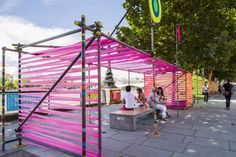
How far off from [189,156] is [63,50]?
3.85 metres

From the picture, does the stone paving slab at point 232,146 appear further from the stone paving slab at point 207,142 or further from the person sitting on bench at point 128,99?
the person sitting on bench at point 128,99

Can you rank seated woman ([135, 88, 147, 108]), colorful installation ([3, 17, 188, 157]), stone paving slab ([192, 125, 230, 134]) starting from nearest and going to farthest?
colorful installation ([3, 17, 188, 157]) < stone paving slab ([192, 125, 230, 134]) < seated woman ([135, 88, 147, 108])

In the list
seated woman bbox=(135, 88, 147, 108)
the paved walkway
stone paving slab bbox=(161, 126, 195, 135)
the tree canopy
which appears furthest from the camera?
the tree canopy

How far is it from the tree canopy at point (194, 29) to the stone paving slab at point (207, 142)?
6.24 metres

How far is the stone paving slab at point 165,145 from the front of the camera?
16.8 ft

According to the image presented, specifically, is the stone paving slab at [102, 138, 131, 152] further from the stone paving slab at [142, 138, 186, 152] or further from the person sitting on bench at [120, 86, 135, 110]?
the person sitting on bench at [120, 86, 135, 110]

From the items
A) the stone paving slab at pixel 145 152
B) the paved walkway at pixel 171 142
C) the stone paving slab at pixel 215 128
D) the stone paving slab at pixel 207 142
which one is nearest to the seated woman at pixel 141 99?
the paved walkway at pixel 171 142

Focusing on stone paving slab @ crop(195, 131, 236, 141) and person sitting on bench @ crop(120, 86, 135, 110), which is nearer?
stone paving slab @ crop(195, 131, 236, 141)

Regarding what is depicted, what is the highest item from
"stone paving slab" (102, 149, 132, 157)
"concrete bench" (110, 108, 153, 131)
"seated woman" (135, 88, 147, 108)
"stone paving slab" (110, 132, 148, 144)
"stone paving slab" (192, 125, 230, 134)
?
"seated woman" (135, 88, 147, 108)

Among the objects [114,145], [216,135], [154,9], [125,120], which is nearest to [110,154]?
[114,145]

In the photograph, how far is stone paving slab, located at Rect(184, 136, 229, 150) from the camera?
5.31 metres

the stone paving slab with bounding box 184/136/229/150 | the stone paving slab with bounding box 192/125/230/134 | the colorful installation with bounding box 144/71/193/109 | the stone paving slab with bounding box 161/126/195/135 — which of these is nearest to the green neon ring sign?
the stone paving slab with bounding box 184/136/229/150

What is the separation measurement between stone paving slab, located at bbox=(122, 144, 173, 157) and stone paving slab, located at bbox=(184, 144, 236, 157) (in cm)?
57

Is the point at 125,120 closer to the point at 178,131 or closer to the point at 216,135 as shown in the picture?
the point at 178,131
